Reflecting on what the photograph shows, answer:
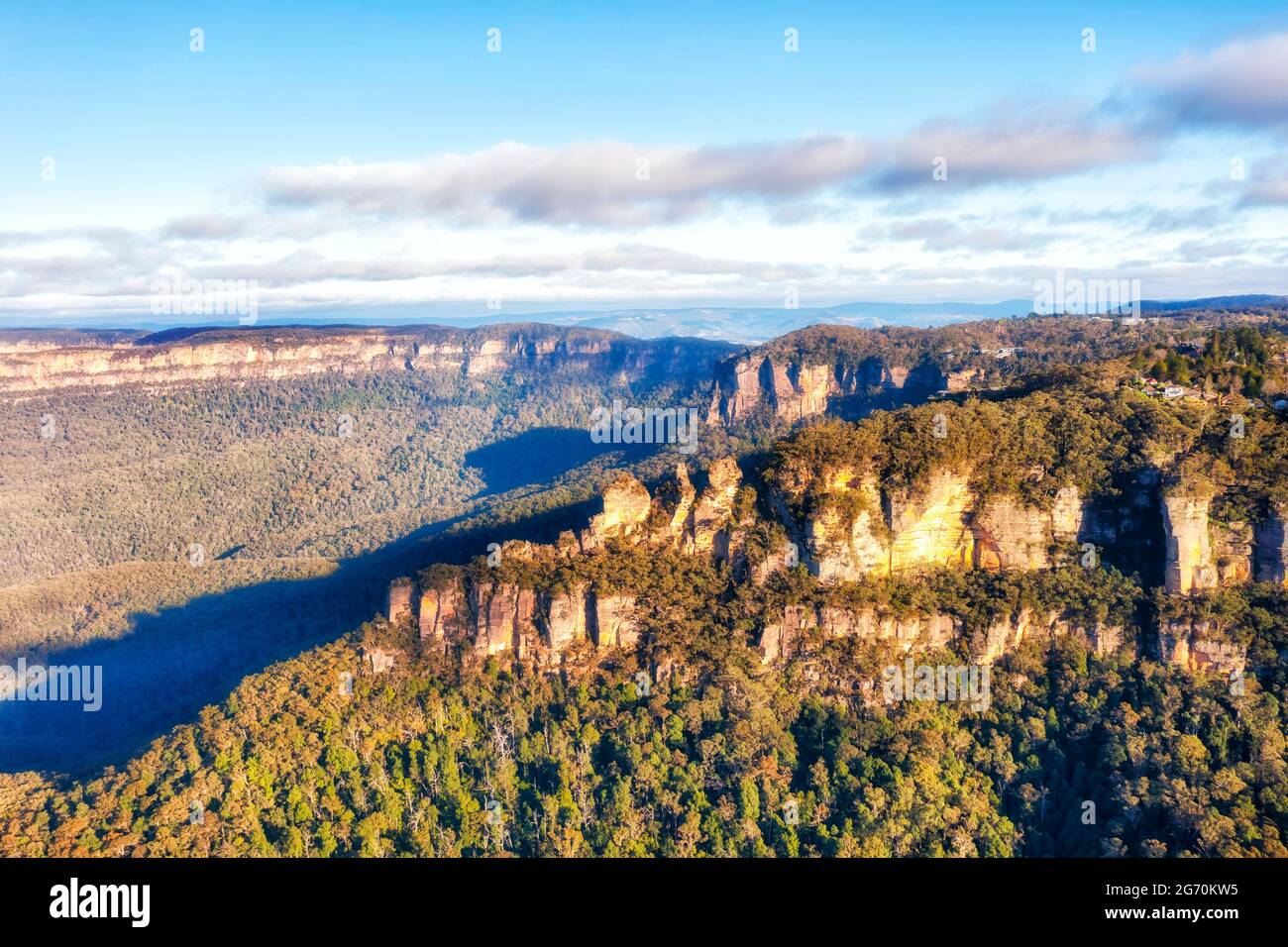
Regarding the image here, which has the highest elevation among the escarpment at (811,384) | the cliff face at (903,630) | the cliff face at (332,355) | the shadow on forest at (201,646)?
the cliff face at (332,355)

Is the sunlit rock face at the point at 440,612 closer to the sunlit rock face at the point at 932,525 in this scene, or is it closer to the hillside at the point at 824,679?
the hillside at the point at 824,679

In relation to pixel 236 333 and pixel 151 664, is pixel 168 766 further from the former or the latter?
pixel 236 333

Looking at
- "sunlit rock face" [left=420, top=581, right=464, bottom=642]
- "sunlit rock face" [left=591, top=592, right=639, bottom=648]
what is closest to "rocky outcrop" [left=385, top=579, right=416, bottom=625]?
"sunlit rock face" [left=420, top=581, right=464, bottom=642]

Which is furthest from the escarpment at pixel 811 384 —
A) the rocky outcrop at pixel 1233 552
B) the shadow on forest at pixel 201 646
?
the shadow on forest at pixel 201 646

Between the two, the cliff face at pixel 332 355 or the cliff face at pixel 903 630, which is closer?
the cliff face at pixel 903 630

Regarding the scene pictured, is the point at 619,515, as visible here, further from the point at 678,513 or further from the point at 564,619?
the point at 564,619

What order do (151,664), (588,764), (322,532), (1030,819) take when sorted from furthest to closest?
(322,532) < (151,664) < (588,764) < (1030,819)

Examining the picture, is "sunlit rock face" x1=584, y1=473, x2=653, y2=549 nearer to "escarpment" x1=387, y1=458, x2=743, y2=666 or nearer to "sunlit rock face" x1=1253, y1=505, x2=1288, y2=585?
"escarpment" x1=387, y1=458, x2=743, y2=666
